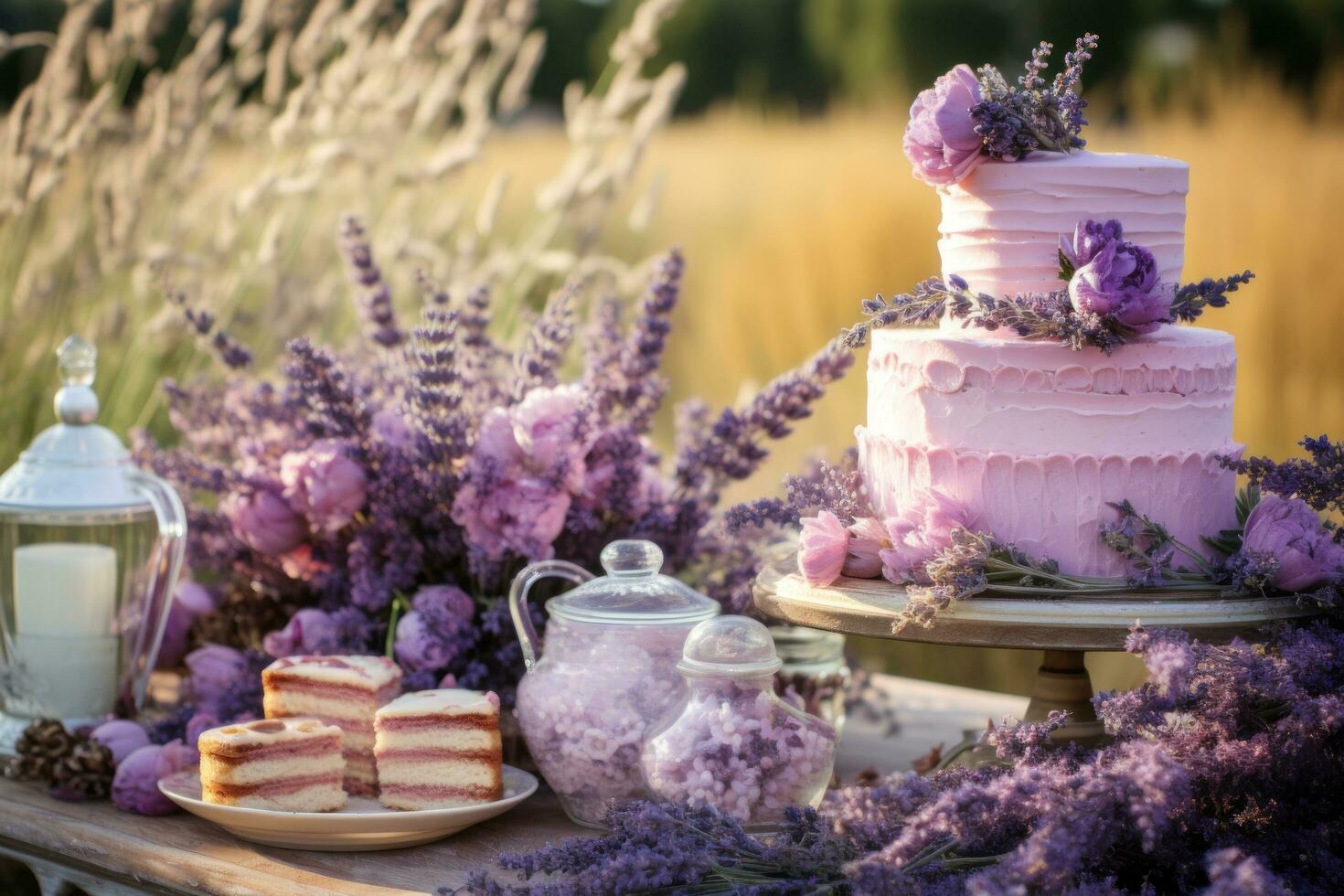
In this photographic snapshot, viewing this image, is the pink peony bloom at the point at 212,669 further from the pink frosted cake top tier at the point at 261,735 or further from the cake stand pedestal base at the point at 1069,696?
the cake stand pedestal base at the point at 1069,696

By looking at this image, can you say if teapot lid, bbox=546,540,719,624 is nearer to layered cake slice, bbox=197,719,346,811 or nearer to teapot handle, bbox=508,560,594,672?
teapot handle, bbox=508,560,594,672

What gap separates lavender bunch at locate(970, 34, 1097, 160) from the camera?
144cm

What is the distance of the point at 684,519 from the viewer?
1.90m

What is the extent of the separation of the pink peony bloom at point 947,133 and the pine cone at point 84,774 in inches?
44.6

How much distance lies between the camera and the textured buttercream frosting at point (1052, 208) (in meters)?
1.46

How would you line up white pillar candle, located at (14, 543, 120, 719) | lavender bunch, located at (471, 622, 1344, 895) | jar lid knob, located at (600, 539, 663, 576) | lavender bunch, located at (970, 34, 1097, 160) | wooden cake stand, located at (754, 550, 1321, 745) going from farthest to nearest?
white pillar candle, located at (14, 543, 120, 719) → jar lid knob, located at (600, 539, 663, 576) → lavender bunch, located at (970, 34, 1097, 160) → wooden cake stand, located at (754, 550, 1321, 745) → lavender bunch, located at (471, 622, 1344, 895)

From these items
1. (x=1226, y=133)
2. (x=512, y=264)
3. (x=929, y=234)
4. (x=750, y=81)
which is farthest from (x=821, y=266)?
(x=750, y=81)

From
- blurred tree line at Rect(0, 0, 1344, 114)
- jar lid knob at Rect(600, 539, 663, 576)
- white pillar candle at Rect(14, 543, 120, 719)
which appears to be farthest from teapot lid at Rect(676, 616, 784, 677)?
blurred tree line at Rect(0, 0, 1344, 114)

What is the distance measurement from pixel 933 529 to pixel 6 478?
3.77ft

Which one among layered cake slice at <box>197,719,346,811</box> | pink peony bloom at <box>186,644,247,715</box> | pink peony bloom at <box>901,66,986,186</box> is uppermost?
pink peony bloom at <box>901,66,986,186</box>

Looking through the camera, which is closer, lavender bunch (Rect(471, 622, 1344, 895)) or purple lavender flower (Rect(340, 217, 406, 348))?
lavender bunch (Rect(471, 622, 1344, 895))

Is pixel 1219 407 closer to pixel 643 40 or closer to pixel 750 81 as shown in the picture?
pixel 643 40

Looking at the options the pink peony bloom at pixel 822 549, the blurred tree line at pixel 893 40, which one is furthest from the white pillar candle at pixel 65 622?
the blurred tree line at pixel 893 40

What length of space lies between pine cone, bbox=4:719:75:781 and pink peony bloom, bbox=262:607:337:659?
259mm
